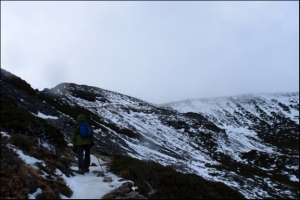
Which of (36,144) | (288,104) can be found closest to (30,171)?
(36,144)

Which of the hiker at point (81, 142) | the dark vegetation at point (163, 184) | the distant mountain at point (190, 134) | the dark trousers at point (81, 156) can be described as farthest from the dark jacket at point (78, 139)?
the distant mountain at point (190, 134)

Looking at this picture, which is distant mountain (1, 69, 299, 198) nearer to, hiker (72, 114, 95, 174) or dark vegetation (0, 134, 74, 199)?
hiker (72, 114, 95, 174)

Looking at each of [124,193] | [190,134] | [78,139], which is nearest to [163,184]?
[124,193]

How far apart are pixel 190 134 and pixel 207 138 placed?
527 cm

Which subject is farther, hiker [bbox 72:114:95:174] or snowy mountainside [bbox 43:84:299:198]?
snowy mountainside [bbox 43:84:299:198]

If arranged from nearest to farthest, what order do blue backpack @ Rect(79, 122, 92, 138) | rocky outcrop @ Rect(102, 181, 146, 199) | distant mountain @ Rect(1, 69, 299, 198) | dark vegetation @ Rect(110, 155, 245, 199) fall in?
1. rocky outcrop @ Rect(102, 181, 146, 199)
2. dark vegetation @ Rect(110, 155, 245, 199)
3. blue backpack @ Rect(79, 122, 92, 138)
4. distant mountain @ Rect(1, 69, 299, 198)

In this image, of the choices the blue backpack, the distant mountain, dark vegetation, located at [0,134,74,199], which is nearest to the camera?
dark vegetation, located at [0,134,74,199]

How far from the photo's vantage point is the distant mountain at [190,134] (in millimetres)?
35812

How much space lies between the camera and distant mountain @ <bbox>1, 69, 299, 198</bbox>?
1410 inches

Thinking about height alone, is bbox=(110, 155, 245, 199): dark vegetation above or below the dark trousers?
below

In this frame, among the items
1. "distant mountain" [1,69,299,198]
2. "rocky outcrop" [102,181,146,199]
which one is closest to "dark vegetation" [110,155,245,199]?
"rocky outcrop" [102,181,146,199]

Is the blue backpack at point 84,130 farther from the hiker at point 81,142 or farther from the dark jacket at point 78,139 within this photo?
the dark jacket at point 78,139

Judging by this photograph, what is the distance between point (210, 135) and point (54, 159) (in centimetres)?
7593

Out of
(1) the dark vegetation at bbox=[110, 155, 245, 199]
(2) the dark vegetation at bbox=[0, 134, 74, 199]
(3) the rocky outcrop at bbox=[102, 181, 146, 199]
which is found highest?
(2) the dark vegetation at bbox=[0, 134, 74, 199]
